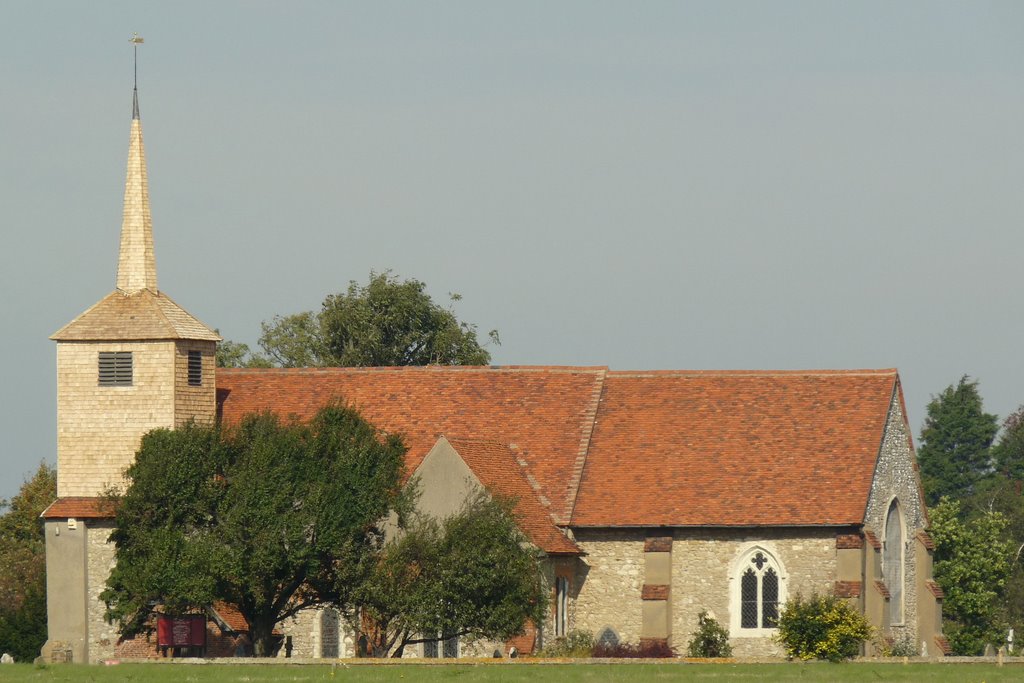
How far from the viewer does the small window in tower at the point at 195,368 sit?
54.0 metres

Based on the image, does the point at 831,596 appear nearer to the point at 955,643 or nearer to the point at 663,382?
the point at 663,382

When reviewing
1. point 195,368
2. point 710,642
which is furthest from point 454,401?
point 710,642

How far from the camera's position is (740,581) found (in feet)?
170

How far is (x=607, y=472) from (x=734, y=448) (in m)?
3.42

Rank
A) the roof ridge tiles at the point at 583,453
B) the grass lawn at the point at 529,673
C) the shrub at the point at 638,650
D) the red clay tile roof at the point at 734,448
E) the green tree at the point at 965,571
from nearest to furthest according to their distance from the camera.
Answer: the grass lawn at the point at 529,673
the shrub at the point at 638,650
the red clay tile roof at the point at 734,448
the roof ridge tiles at the point at 583,453
the green tree at the point at 965,571

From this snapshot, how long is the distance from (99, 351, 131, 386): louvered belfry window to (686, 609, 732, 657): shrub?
1625 centimetres

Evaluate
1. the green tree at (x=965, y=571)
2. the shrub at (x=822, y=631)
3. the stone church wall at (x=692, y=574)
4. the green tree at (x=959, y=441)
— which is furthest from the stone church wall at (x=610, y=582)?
the green tree at (x=959, y=441)

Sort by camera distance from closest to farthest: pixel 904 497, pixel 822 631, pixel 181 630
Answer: pixel 822 631 < pixel 181 630 < pixel 904 497

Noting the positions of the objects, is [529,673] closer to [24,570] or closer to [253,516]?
[253,516]

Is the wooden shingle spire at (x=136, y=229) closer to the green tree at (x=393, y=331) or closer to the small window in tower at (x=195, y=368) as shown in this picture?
the small window in tower at (x=195, y=368)

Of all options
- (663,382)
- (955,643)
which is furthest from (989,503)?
(663,382)

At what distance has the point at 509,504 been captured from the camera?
157 feet

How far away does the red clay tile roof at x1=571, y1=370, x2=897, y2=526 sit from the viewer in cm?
5188

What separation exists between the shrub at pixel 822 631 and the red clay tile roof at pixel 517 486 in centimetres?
667
